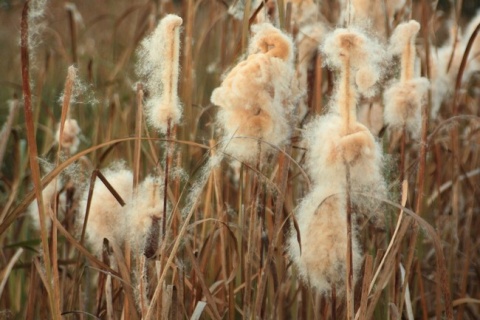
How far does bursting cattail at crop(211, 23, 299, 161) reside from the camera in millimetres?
1080

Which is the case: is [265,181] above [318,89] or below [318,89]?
below

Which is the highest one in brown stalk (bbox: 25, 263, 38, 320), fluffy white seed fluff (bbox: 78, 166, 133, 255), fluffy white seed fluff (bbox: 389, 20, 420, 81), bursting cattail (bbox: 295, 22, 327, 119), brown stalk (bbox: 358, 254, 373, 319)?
bursting cattail (bbox: 295, 22, 327, 119)

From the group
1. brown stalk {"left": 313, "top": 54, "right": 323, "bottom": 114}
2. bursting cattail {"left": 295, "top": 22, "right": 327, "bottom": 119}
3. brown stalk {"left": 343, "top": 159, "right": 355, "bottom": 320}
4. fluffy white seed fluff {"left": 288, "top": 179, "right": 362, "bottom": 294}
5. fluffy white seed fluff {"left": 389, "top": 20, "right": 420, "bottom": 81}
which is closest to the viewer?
brown stalk {"left": 343, "top": 159, "right": 355, "bottom": 320}

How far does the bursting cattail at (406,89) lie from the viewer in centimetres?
124

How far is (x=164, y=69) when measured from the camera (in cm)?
113

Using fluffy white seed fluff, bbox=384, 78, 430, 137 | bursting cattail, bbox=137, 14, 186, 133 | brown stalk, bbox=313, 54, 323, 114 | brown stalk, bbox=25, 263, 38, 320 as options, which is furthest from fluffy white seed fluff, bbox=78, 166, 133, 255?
fluffy white seed fluff, bbox=384, 78, 430, 137

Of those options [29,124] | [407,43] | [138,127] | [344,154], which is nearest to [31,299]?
[138,127]

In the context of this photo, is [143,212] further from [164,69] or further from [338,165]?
[338,165]

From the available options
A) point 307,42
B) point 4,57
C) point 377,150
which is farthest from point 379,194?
point 4,57

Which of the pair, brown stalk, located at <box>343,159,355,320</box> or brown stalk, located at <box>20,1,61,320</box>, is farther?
brown stalk, located at <box>343,159,355,320</box>

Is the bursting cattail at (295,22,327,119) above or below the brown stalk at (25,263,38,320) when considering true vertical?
above

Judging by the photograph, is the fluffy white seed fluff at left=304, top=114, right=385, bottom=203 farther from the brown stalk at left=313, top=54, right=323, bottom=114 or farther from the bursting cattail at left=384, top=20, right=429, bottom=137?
the brown stalk at left=313, top=54, right=323, bottom=114

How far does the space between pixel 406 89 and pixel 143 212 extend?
47 centimetres

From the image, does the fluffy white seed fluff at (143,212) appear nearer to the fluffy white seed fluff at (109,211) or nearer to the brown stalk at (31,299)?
the fluffy white seed fluff at (109,211)
